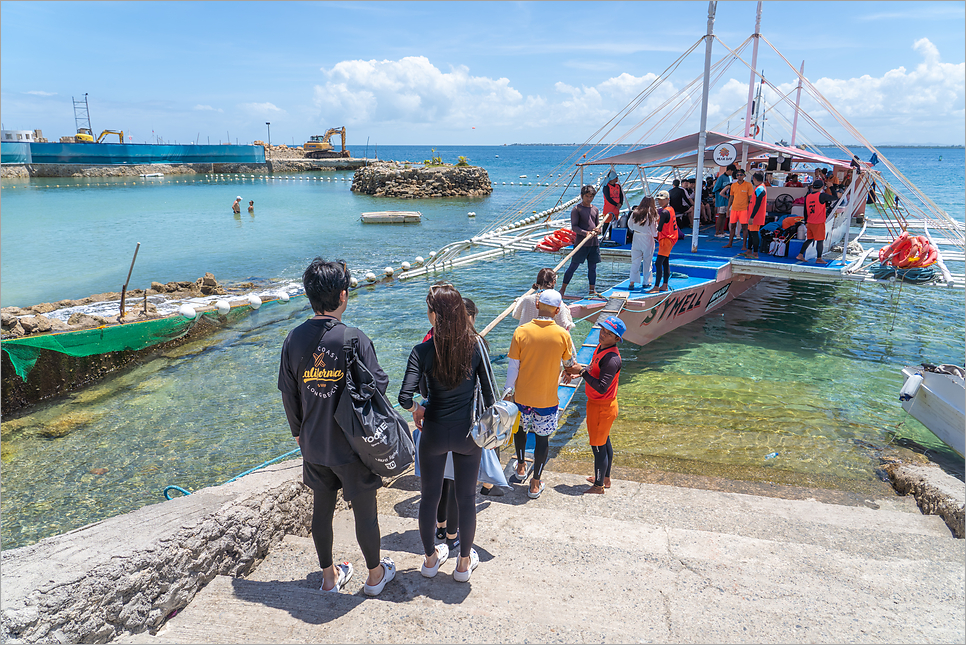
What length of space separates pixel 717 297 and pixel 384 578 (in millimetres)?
10485

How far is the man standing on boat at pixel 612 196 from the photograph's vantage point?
11.0m

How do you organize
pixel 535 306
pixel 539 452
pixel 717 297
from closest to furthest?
pixel 539 452, pixel 535 306, pixel 717 297

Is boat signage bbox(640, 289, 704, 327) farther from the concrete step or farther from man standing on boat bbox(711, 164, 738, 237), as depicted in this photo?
the concrete step

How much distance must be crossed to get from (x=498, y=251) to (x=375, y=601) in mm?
10783

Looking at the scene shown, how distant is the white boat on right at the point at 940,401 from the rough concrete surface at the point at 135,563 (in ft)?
24.3

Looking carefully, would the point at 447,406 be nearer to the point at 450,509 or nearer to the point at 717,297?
the point at 450,509

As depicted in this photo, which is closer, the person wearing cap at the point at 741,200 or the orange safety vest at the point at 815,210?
the orange safety vest at the point at 815,210

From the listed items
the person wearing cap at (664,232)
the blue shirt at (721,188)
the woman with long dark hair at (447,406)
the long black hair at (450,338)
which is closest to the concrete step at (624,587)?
the woman with long dark hair at (447,406)

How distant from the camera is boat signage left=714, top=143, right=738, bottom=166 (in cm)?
1067

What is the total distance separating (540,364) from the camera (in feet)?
13.9

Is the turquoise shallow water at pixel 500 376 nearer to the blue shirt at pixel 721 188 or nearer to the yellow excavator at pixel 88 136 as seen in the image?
the blue shirt at pixel 721 188

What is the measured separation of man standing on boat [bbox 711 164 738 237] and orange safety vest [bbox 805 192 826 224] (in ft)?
8.14

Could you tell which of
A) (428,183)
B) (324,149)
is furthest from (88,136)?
(428,183)

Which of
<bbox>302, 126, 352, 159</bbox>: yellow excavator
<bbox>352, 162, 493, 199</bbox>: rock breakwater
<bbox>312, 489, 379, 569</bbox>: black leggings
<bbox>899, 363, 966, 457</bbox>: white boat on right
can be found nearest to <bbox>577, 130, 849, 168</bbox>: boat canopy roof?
<bbox>899, 363, 966, 457</bbox>: white boat on right
